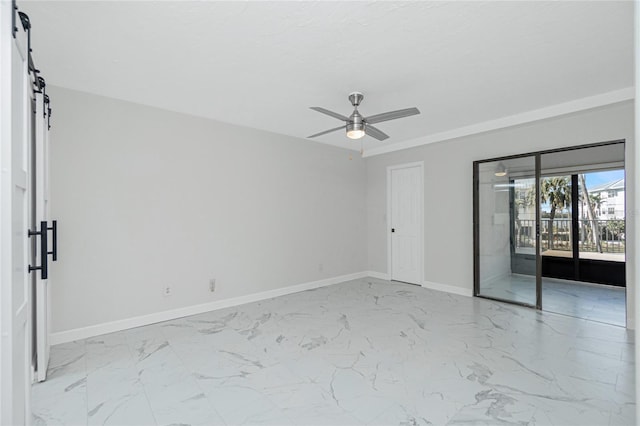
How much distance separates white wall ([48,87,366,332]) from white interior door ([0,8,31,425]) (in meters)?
2.12

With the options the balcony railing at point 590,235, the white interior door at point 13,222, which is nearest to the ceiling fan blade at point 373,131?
the white interior door at point 13,222

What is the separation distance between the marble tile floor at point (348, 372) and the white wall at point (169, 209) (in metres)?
0.51

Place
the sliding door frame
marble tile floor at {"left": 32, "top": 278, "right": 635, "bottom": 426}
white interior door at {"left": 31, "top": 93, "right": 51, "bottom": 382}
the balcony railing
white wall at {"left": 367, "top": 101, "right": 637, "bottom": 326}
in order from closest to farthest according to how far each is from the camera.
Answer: marble tile floor at {"left": 32, "top": 278, "right": 635, "bottom": 426} < white interior door at {"left": 31, "top": 93, "right": 51, "bottom": 382} < white wall at {"left": 367, "top": 101, "right": 637, "bottom": 326} < the sliding door frame < the balcony railing

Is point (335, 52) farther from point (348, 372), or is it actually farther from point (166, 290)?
point (166, 290)

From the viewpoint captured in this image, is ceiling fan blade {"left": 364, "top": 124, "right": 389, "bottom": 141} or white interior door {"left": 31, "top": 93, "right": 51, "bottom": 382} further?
ceiling fan blade {"left": 364, "top": 124, "right": 389, "bottom": 141}

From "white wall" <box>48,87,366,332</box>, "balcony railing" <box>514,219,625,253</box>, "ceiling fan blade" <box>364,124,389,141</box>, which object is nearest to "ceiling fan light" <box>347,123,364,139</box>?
"ceiling fan blade" <box>364,124,389,141</box>

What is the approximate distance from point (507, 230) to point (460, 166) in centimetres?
119

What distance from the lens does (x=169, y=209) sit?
3.84 meters

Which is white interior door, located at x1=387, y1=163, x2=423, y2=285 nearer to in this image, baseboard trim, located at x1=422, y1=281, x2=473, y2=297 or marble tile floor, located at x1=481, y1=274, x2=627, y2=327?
baseboard trim, located at x1=422, y1=281, x2=473, y2=297

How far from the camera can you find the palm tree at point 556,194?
6496mm

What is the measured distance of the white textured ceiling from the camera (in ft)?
6.71

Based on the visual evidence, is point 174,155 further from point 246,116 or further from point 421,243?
point 421,243

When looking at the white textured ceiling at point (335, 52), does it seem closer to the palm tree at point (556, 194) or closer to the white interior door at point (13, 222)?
the white interior door at point (13, 222)

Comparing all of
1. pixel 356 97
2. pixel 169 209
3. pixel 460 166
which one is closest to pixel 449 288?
pixel 460 166
